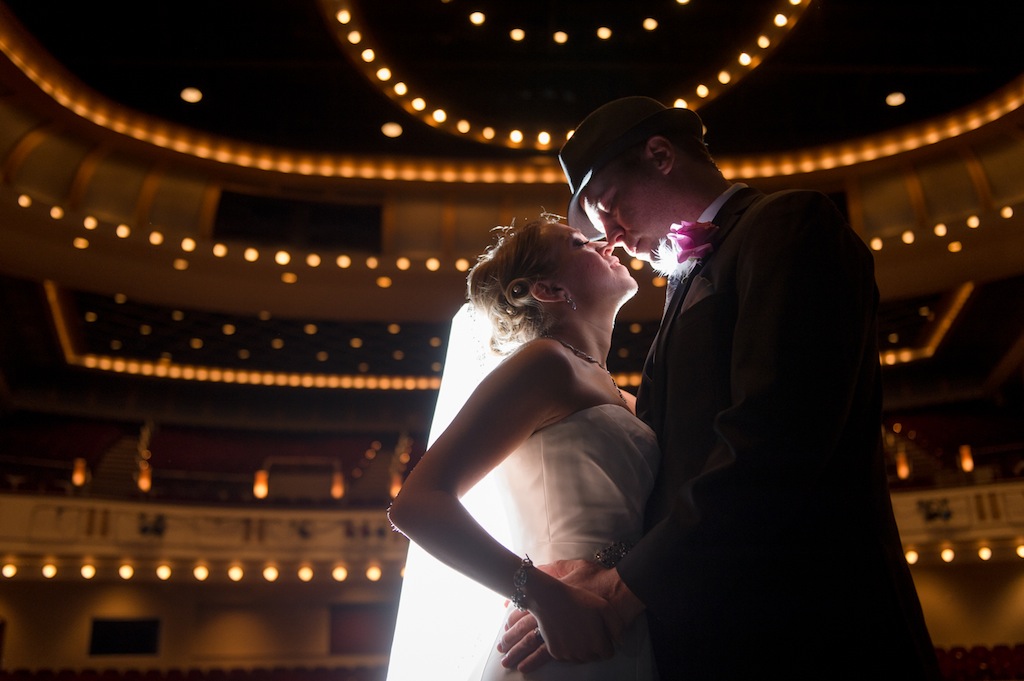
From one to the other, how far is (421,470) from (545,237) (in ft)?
2.49

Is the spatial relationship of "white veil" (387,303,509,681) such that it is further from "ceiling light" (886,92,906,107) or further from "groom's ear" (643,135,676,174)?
"ceiling light" (886,92,906,107)

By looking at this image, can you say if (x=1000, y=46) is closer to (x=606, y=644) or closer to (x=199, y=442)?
(x=606, y=644)

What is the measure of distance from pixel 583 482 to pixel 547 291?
1.70 feet

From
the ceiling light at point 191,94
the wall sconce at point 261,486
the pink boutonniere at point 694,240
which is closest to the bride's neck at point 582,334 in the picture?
the pink boutonniere at point 694,240

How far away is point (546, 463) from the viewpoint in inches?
→ 76.5

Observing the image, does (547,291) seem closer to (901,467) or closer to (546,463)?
(546,463)

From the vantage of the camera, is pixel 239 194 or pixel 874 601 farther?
pixel 239 194

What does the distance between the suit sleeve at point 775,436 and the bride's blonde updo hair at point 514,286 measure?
68 cm

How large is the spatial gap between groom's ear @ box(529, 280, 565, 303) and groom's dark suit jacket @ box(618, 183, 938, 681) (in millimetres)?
637

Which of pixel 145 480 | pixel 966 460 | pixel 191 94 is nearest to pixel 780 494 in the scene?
pixel 191 94

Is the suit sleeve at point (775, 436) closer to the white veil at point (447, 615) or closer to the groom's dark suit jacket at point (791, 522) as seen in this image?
the groom's dark suit jacket at point (791, 522)

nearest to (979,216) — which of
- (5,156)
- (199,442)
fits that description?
(5,156)

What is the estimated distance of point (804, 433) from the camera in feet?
4.89

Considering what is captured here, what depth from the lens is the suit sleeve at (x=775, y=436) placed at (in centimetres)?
149
